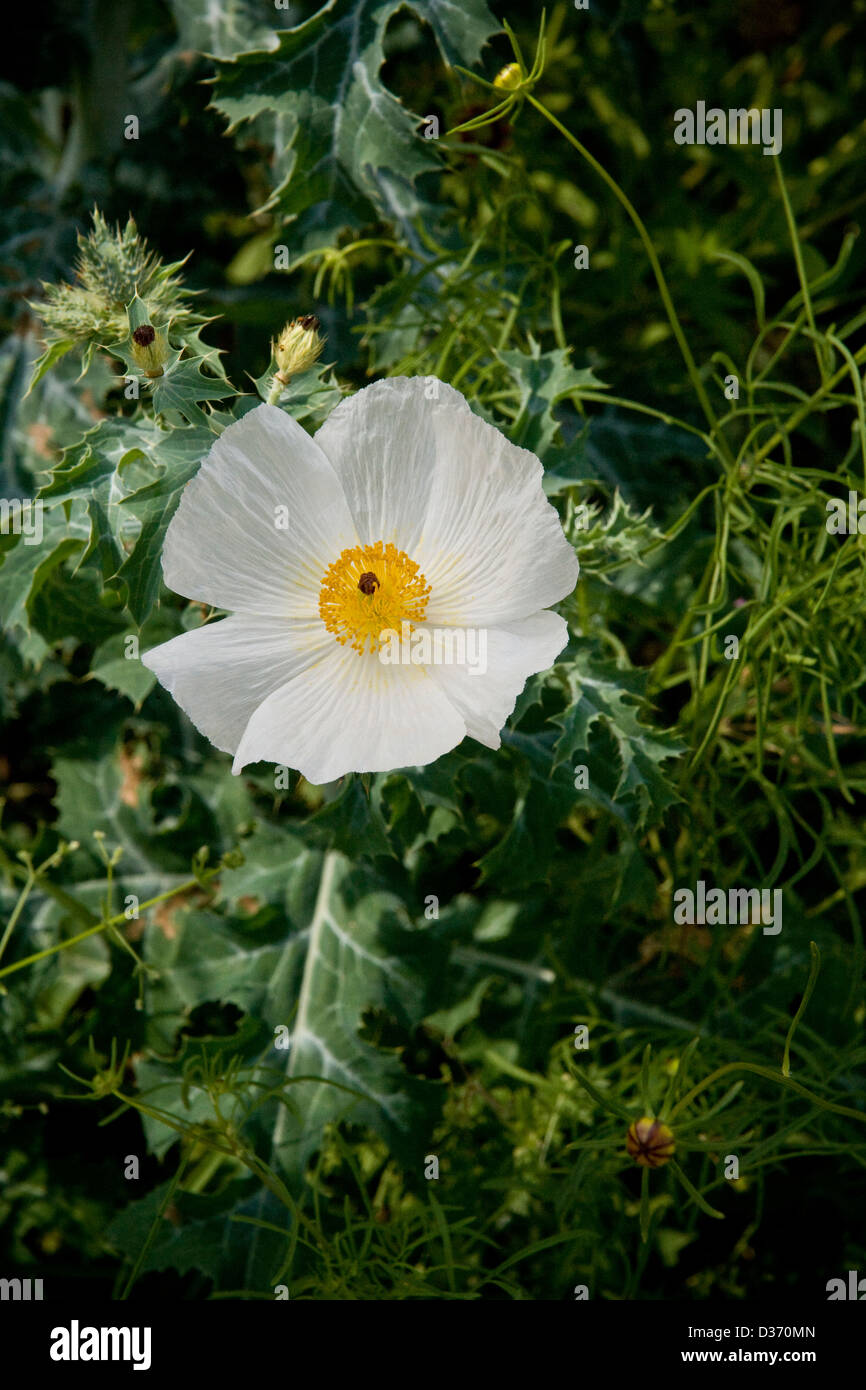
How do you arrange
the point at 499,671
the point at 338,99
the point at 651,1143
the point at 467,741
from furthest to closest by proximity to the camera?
the point at 338,99, the point at 467,741, the point at 651,1143, the point at 499,671

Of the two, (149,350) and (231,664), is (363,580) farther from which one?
(149,350)

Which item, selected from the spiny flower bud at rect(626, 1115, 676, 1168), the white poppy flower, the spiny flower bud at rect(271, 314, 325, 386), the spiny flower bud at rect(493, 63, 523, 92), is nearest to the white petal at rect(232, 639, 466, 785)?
the white poppy flower

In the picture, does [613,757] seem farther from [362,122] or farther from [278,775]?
[362,122]

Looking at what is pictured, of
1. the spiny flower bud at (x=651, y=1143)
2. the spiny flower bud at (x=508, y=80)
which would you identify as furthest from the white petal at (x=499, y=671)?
the spiny flower bud at (x=508, y=80)

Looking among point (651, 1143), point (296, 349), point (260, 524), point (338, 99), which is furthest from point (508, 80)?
point (651, 1143)

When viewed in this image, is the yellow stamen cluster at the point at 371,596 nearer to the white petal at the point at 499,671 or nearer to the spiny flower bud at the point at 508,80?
the white petal at the point at 499,671

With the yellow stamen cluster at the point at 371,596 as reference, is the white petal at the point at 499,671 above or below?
below

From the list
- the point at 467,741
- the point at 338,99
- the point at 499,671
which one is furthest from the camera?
the point at 338,99
